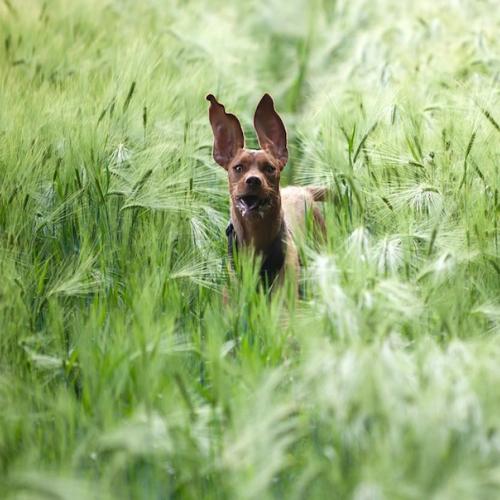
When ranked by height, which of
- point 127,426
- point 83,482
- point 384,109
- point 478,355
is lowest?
point 83,482

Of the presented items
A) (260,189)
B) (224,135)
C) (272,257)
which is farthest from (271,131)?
(272,257)

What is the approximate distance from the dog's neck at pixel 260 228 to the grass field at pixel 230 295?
0.60ft

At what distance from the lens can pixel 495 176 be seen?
4.45 m

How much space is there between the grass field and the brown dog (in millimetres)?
203

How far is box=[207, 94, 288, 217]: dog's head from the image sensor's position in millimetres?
4672

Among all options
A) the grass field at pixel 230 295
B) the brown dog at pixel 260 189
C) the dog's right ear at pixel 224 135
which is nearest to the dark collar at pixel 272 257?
the brown dog at pixel 260 189

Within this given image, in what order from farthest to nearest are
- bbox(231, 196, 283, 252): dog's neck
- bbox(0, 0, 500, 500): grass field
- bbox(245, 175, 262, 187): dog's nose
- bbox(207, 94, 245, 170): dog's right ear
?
bbox(207, 94, 245, 170): dog's right ear, bbox(231, 196, 283, 252): dog's neck, bbox(245, 175, 262, 187): dog's nose, bbox(0, 0, 500, 500): grass field

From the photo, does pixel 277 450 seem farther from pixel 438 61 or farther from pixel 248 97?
pixel 248 97

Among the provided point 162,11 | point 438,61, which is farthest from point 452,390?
point 162,11

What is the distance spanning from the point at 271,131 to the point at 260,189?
533 mm

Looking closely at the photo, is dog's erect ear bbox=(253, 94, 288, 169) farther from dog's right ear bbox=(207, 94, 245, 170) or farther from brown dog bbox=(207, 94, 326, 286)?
dog's right ear bbox=(207, 94, 245, 170)

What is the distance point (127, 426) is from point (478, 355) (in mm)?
1141

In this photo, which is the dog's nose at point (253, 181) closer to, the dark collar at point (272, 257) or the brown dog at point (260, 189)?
the brown dog at point (260, 189)

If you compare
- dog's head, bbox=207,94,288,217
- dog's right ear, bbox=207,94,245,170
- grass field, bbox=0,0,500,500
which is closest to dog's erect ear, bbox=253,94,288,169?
dog's head, bbox=207,94,288,217
